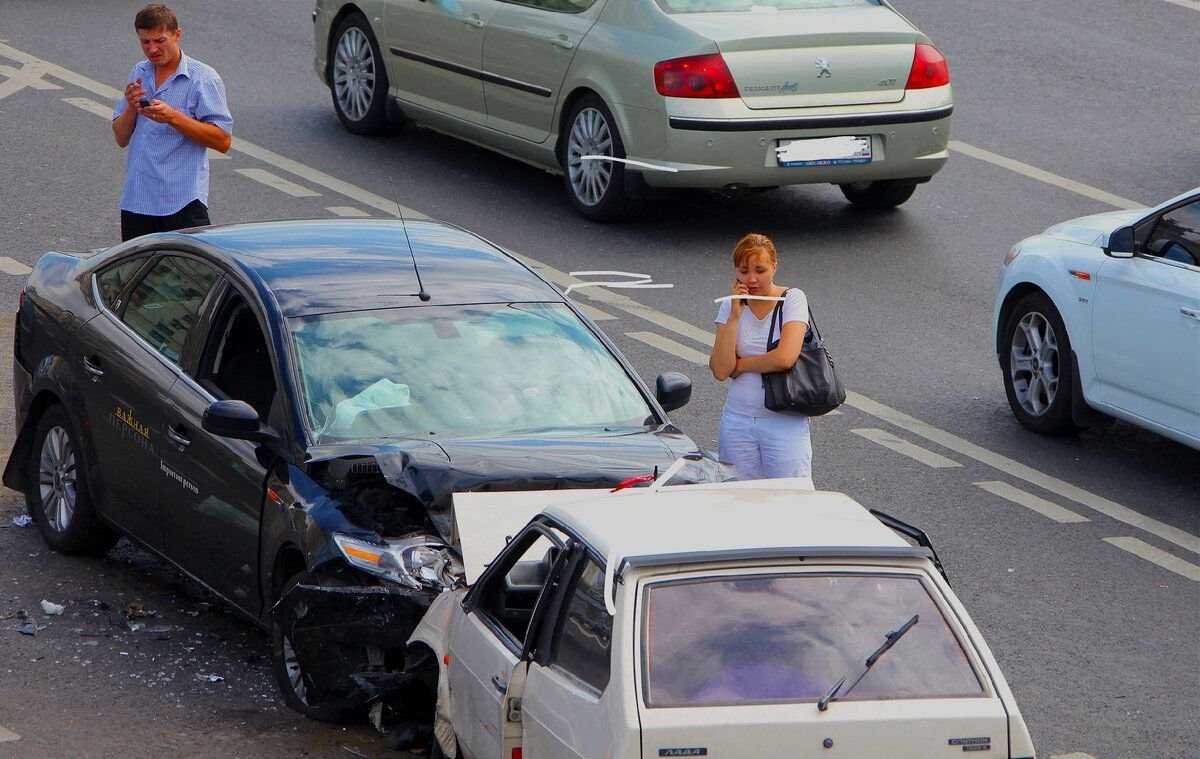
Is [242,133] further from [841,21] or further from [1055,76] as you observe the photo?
[1055,76]

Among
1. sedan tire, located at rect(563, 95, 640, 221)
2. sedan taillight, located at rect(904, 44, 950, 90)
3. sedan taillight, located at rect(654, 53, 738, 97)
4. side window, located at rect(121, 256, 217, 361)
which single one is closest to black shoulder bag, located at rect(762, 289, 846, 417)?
side window, located at rect(121, 256, 217, 361)

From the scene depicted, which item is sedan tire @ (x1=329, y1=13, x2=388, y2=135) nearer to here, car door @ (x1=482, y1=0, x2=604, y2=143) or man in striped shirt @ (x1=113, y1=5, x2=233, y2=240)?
car door @ (x1=482, y1=0, x2=604, y2=143)

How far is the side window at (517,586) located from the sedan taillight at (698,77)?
7.46 meters

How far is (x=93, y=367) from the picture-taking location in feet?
25.3

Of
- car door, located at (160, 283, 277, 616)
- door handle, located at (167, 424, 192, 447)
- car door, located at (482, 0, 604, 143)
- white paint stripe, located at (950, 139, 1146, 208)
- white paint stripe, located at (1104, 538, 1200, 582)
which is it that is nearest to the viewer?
car door, located at (160, 283, 277, 616)

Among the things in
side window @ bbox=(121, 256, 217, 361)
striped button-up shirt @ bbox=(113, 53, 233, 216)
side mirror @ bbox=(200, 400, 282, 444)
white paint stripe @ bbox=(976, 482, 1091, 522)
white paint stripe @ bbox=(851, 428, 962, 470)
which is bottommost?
white paint stripe @ bbox=(976, 482, 1091, 522)

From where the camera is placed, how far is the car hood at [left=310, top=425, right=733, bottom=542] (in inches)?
246

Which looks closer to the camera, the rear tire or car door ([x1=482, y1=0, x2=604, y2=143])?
car door ([x1=482, y1=0, x2=604, y2=143])

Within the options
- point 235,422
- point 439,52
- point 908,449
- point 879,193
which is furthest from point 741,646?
point 439,52

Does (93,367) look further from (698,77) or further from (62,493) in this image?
(698,77)

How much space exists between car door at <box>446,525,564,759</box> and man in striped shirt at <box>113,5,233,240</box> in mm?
4580

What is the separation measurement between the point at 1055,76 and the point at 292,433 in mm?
13226

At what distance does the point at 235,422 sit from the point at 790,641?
260 centimetres

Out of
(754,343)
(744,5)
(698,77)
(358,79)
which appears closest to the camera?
(754,343)
